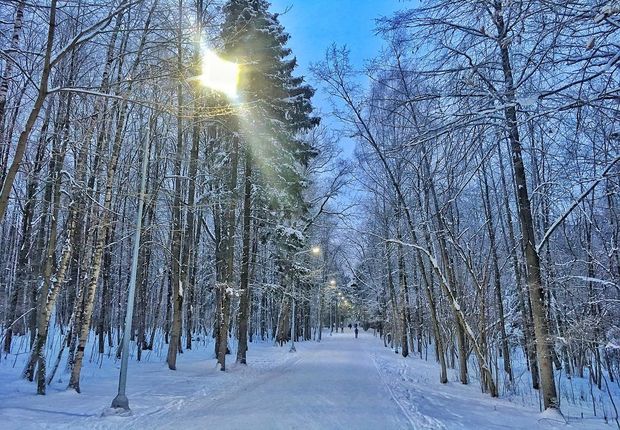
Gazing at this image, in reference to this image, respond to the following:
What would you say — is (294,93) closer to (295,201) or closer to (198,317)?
(295,201)

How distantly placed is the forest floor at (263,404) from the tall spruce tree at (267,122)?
4.51 m

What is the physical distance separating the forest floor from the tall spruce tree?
4509 mm

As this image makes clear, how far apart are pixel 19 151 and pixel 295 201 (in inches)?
598

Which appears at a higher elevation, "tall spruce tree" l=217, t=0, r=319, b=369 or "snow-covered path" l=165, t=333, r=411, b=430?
"tall spruce tree" l=217, t=0, r=319, b=369

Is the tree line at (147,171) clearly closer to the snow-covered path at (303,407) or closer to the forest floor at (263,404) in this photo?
the forest floor at (263,404)

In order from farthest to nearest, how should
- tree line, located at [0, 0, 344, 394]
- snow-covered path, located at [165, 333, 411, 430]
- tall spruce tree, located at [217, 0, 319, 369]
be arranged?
tall spruce tree, located at [217, 0, 319, 369] < tree line, located at [0, 0, 344, 394] < snow-covered path, located at [165, 333, 411, 430]

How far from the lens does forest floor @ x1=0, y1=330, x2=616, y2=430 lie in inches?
299

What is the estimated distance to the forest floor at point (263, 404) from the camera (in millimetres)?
7586

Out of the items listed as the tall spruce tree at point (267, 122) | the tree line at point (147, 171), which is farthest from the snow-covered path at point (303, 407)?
the tall spruce tree at point (267, 122)

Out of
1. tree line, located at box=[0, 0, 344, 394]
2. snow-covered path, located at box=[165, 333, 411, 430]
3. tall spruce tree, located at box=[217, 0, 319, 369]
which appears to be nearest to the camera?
snow-covered path, located at box=[165, 333, 411, 430]

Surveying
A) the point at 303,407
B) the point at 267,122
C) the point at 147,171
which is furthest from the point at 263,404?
the point at 267,122

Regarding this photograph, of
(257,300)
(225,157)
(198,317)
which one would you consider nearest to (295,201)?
(225,157)

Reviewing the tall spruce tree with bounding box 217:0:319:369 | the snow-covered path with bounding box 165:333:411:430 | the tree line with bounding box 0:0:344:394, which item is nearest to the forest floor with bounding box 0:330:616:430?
the snow-covered path with bounding box 165:333:411:430

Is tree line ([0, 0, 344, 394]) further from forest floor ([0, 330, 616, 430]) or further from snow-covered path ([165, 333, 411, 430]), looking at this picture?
snow-covered path ([165, 333, 411, 430])
